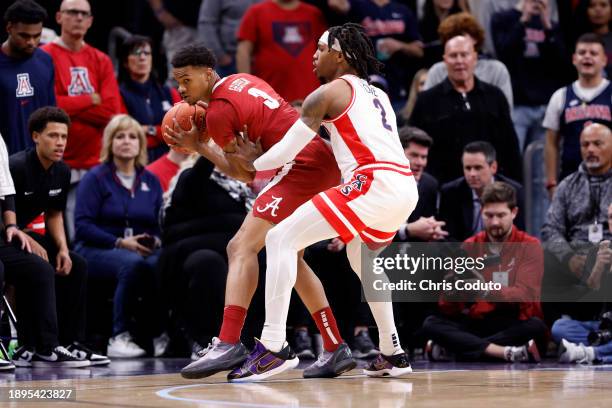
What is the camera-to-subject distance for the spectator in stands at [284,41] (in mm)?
10914

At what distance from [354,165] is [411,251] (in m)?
3.05

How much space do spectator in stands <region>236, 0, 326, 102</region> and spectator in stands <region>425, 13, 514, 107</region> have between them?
1246mm

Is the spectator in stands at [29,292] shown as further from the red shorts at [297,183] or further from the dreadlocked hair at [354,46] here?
the dreadlocked hair at [354,46]

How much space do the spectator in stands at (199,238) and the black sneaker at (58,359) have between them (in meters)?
1.10

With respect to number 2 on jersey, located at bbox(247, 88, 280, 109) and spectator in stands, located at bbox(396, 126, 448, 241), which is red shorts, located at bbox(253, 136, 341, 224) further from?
spectator in stands, located at bbox(396, 126, 448, 241)

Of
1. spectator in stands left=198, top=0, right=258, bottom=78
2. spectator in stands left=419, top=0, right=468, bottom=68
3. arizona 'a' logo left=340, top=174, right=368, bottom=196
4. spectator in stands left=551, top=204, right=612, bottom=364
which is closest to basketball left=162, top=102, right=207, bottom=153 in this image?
arizona 'a' logo left=340, top=174, right=368, bottom=196

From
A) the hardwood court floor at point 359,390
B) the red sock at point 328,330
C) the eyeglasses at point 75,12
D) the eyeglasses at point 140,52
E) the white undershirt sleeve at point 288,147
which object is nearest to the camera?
the hardwood court floor at point 359,390

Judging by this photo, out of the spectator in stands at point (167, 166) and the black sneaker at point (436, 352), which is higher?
the spectator in stands at point (167, 166)

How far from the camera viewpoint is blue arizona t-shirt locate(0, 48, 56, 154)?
9.11 metres

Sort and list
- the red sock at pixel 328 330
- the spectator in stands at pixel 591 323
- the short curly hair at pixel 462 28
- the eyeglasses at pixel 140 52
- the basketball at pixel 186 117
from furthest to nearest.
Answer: the short curly hair at pixel 462 28
the eyeglasses at pixel 140 52
the spectator in stands at pixel 591 323
the red sock at pixel 328 330
the basketball at pixel 186 117

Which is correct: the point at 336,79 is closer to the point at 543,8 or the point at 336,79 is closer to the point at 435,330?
the point at 435,330

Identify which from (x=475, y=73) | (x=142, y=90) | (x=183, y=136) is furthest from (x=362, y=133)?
(x=142, y=90)

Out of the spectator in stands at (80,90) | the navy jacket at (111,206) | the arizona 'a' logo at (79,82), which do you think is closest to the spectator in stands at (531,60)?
the navy jacket at (111,206)

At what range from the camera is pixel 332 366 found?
6352 mm
